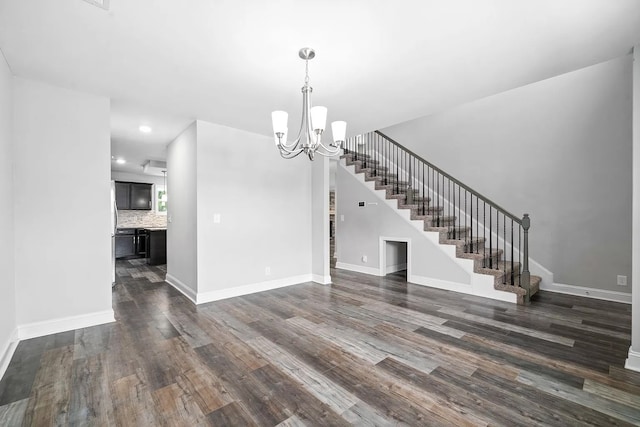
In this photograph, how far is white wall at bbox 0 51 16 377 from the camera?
2.35 meters

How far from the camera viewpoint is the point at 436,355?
2.46m

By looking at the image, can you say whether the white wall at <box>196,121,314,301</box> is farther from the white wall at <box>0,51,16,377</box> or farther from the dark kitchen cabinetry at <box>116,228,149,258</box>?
the dark kitchen cabinetry at <box>116,228,149,258</box>

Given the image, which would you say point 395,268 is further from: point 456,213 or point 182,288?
point 182,288

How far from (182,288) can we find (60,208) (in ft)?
6.58

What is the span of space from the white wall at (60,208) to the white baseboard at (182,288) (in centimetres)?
100

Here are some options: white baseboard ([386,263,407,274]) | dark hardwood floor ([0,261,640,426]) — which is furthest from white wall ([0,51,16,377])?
white baseboard ([386,263,407,274])

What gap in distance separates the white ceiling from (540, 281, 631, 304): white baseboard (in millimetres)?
3239

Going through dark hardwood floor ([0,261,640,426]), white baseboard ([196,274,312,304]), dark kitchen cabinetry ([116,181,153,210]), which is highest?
dark kitchen cabinetry ([116,181,153,210])

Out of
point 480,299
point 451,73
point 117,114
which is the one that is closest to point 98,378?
point 117,114

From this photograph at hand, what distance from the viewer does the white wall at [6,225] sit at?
2.35 metres

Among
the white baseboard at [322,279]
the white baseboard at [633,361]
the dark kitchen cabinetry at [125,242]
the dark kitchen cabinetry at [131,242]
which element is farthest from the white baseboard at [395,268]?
the dark kitchen cabinetry at [125,242]

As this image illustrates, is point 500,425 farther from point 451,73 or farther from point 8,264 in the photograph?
point 8,264

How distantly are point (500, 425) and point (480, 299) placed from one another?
2.69 m

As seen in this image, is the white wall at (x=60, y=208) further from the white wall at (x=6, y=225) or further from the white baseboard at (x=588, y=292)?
the white baseboard at (x=588, y=292)
